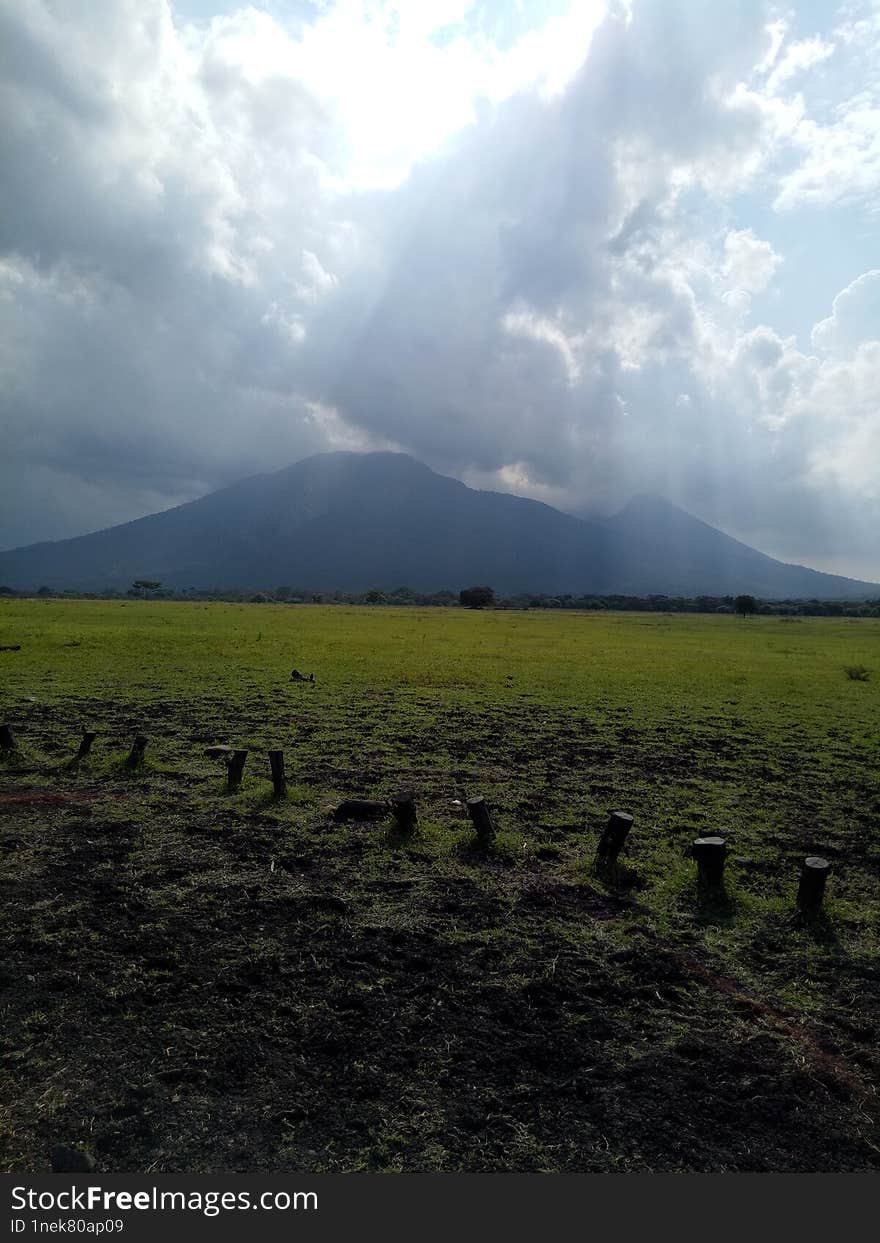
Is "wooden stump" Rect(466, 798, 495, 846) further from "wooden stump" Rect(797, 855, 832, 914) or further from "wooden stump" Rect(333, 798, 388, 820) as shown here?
"wooden stump" Rect(797, 855, 832, 914)

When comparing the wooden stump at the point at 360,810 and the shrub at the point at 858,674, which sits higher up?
the shrub at the point at 858,674

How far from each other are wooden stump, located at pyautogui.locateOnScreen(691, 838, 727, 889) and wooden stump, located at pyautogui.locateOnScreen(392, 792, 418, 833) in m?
3.91

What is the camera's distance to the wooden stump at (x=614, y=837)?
27.7 feet

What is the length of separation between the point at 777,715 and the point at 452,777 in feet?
45.6

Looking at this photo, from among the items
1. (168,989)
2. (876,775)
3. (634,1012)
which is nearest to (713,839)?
(634,1012)

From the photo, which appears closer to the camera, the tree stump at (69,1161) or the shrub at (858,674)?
the tree stump at (69,1161)

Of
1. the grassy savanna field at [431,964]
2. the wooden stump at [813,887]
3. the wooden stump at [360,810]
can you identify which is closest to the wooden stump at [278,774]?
the grassy savanna field at [431,964]

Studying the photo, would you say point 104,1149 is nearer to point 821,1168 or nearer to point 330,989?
point 330,989

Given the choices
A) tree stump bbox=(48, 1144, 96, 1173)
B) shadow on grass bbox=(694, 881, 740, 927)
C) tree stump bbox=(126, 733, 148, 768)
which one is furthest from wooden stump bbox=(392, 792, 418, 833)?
tree stump bbox=(48, 1144, 96, 1173)

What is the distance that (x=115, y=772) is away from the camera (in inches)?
476

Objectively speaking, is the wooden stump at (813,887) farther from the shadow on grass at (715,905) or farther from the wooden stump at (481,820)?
the wooden stump at (481,820)

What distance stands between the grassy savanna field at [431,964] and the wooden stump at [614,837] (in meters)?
0.32

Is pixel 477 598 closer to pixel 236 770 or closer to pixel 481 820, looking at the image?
pixel 236 770

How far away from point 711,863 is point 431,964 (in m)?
3.77
